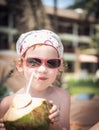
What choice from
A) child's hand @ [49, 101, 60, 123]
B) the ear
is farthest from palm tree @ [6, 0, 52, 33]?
child's hand @ [49, 101, 60, 123]

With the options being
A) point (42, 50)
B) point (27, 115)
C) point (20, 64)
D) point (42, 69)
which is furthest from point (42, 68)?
point (27, 115)

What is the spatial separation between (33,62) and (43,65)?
0.20ft

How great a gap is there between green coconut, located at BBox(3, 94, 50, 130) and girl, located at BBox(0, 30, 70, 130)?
0.74 ft

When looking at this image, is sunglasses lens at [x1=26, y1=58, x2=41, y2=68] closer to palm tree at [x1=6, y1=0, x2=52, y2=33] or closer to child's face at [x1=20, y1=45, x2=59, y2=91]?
child's face at [x1=20, y1=45, x2=59, y2=91]

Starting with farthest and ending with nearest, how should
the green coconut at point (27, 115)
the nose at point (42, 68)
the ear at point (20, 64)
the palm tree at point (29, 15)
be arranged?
1. the palm tree at point (29, 15)
2. the ear at point (20, 64)
3. the nose at point (42, 68)
4. the green coconut at point (27, 115)

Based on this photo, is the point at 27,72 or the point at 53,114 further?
the point at 27,72

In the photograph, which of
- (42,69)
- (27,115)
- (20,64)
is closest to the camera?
(27,115)

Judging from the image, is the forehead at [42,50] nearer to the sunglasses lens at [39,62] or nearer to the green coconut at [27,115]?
the sunglasses lens at [39,62]

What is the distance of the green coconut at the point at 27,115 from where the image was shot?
2143 mm

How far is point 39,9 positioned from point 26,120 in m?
8.44

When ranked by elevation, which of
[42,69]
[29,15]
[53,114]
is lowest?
[29,15]

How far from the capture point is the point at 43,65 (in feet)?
8.00

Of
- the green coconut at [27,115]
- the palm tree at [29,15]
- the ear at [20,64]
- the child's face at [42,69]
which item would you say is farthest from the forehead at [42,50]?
the palm tree at [29,15]

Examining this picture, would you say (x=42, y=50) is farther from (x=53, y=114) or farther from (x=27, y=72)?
(x=53, y=114)
